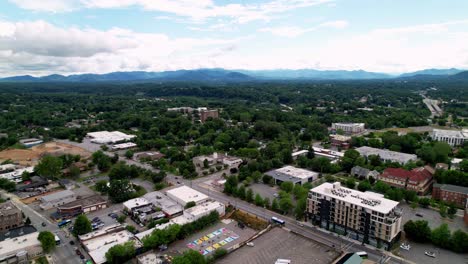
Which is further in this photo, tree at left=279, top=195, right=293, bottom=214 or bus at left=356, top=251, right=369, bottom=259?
tree at left=279, top=195, right=293, bottom=214

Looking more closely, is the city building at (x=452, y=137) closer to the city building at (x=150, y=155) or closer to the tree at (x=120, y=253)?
the city building at (x=150, y=155)

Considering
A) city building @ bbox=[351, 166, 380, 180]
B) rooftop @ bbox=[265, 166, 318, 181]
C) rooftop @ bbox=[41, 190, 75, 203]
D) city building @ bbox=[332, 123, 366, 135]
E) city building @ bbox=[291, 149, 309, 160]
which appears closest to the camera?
rooftop @ bbox=[41, 190, 75, 203]

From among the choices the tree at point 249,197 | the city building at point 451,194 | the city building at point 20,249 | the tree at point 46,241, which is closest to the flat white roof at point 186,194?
the tree at point 249,197

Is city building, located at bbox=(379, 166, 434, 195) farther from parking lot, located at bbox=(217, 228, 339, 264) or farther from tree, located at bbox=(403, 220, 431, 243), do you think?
parking lot, located at bbox=(217, 228, 339, 264)

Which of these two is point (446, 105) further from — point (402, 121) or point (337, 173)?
point (337, 173)

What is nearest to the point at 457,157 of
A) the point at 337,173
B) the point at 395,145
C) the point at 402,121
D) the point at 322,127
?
the point at 395,145

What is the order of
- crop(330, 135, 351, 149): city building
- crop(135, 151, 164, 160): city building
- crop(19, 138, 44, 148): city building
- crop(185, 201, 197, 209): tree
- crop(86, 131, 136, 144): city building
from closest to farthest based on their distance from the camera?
crop(185, 201, 197, 209): tree
crop(135, 151, 164, 160): city building
crop(330, 135, 351, 149): city building
crop(19, 138, 44, 148): city building
crop(86, 131, 136, 144): city building

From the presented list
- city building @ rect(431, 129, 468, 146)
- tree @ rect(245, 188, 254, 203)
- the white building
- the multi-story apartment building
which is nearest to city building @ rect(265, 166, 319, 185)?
tree @ rect(245, 188, 254, 203)
